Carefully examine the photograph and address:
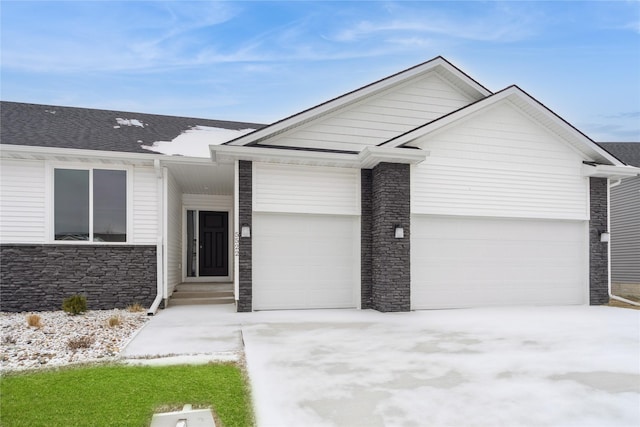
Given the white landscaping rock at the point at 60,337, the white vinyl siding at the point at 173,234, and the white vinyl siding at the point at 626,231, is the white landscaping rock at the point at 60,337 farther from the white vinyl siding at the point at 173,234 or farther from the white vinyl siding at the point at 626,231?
the white vinyl siding at the point at 626,231

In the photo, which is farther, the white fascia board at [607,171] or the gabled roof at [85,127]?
the white fascia board at [607,171]

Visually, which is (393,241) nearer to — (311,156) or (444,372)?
(311,156)

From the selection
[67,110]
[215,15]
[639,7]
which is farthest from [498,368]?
[67,110]

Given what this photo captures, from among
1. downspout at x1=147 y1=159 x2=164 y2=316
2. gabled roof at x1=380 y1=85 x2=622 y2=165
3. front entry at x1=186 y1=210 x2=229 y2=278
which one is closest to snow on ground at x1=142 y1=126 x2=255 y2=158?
downspout at x1=147 y1=159 x2=164 y2=316

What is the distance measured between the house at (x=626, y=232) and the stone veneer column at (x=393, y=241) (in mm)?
10548

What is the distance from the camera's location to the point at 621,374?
441cm

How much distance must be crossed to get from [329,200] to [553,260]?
5.90m

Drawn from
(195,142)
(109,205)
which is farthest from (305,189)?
(109,205)

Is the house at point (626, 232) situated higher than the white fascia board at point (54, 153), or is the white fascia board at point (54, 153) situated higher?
the white fascia board at point (54, 153)

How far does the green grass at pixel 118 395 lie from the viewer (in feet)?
10.4

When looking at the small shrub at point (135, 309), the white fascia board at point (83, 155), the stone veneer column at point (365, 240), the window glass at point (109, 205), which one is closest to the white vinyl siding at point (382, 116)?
the stone veneer column at point (365, 240)

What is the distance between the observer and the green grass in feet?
10.4

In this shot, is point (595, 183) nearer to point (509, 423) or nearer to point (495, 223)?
point (495, 223)

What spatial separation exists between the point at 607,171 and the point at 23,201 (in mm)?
13672
